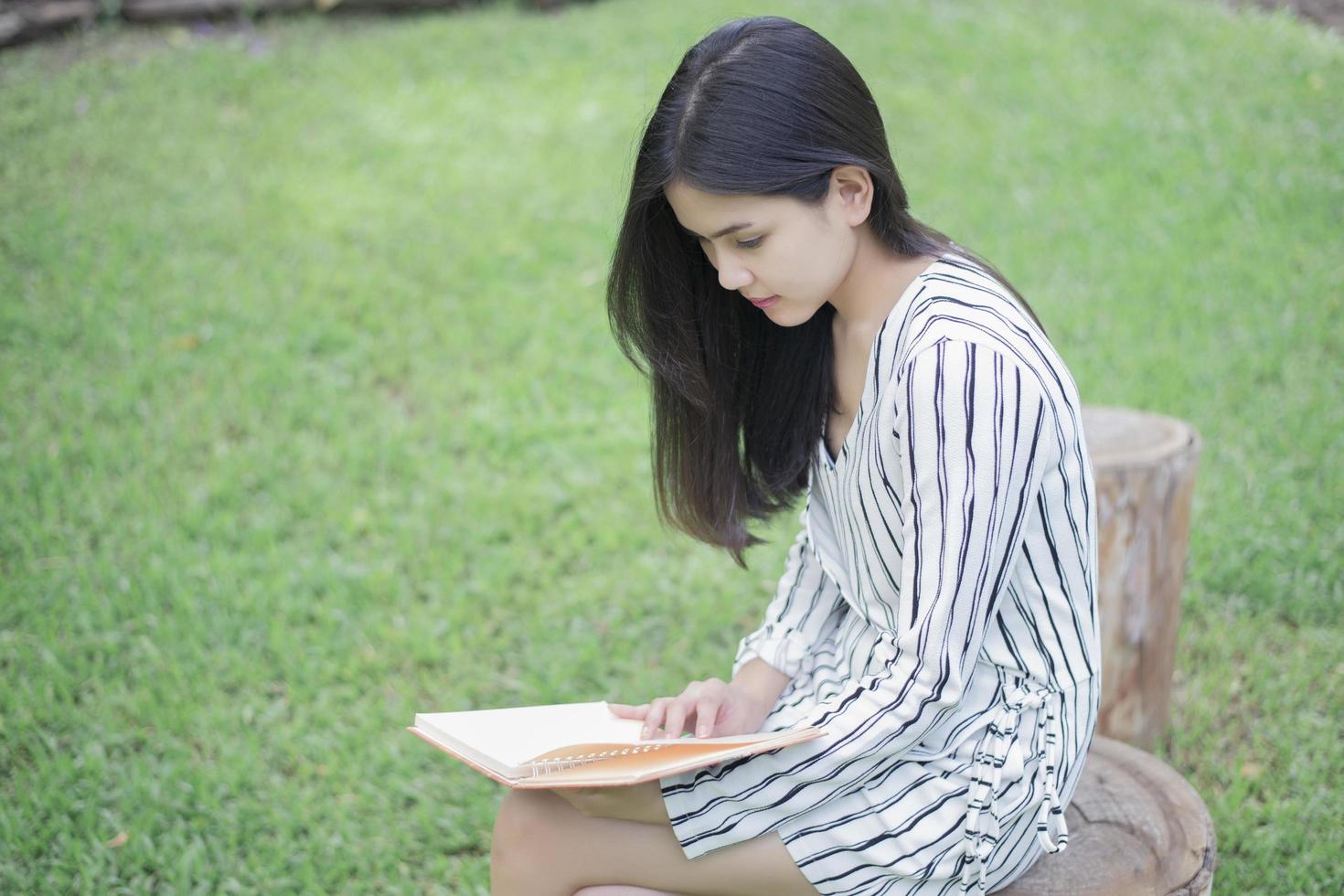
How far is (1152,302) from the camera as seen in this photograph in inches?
183

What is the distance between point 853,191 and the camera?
1662 millimetres

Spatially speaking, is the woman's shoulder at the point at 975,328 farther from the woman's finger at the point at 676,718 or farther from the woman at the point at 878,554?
the woman's finger at the point at 676,718

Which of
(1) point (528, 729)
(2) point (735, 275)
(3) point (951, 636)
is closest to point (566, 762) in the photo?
(1) point (528, 729)

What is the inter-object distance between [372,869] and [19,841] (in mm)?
758

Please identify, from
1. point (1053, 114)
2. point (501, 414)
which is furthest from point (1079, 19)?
point (501, 414)

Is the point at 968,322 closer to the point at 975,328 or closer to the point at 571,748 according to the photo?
the point at 975,328

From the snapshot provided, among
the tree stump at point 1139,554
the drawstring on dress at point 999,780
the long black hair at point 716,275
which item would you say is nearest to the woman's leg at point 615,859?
the drawstring on dress at point 999,780

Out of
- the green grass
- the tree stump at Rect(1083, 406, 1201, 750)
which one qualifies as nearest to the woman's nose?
the green grass

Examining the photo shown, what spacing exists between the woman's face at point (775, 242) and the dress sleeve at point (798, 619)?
483mm

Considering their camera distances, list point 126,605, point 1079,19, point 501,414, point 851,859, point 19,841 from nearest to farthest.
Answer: point 851,859 → point 19,841 → point 126,605 → point 501,414 → point 1079,19

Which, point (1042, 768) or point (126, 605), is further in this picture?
point (126, 605)

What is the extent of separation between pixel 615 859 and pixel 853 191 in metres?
1.01

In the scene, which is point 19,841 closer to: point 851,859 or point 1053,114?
point 851,859

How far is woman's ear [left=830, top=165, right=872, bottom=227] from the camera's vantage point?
64.3 inches
